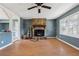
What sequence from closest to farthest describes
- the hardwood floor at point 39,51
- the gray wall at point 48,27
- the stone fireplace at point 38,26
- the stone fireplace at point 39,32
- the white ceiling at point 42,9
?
the hardwood floor at point 39,51
the white ceiling at point 42,9
the stone fireplace at point 38,26
the stone fireplace at point 39,32
the gray wall at point 48,27

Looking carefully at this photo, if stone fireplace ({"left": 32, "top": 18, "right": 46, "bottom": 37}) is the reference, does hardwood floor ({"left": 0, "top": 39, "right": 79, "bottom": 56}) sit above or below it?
below

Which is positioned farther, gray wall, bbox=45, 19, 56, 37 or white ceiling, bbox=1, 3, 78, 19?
gray wall, bbox=45, 19, 56, 37

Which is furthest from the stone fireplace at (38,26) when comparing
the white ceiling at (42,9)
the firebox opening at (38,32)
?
the white ceiling at (42,9)

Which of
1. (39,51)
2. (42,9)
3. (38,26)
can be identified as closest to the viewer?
(39,51)

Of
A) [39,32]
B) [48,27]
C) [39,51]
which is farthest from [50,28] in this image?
[39,51]

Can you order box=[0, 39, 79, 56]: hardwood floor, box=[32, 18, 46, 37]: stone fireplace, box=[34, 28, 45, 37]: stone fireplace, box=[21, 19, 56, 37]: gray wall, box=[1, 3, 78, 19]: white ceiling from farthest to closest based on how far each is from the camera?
box=[21, 19, 56, 37]: gray wall, box=[34, 28, 45, 37]: stone fireplace, box=[32, 18, 46, 37]: stone fireplace, box=[1, 3, 78, 19]: white ceiling, box=[0, 39, 79, 56]: hardwood floor

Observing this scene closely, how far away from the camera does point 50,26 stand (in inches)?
400

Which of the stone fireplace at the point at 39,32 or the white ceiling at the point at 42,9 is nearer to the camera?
the white ceiling at the point at 42,9

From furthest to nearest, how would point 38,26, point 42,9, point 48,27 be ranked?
1. point 48,27
2. point 38,26
3. point 42,9

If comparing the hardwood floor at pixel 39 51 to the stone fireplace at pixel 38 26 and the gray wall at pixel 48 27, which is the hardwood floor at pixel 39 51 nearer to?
the stone fireplace at pixel 38 26

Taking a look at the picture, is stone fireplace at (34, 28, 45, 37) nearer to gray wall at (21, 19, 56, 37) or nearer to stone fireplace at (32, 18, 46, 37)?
stone fireplace at (32, 18, 46, 37)

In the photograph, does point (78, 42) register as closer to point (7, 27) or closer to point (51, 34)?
point (7, 27)

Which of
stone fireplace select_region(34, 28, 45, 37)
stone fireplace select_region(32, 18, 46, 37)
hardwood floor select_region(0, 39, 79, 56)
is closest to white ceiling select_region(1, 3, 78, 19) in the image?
hardwood floor select_region(0, 39, 79, 56)

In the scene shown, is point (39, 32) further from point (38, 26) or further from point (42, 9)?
point (42, 9)
